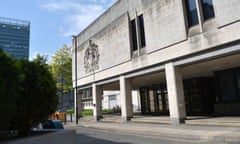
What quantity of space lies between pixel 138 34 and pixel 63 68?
1072 inches

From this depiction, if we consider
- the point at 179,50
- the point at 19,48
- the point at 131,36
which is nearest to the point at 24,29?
the point at 19,48

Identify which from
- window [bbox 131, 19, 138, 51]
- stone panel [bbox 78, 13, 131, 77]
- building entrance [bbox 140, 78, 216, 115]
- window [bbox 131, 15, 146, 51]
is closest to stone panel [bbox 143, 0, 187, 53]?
window [bbox 131, 15, 146, 51]

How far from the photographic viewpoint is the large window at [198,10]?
1531cm

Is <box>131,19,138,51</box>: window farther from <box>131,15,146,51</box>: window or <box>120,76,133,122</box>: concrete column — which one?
<box>120,76,133,122</box>: concrete column

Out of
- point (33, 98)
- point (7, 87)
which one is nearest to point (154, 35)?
point (33, 98)

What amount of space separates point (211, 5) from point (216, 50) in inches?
137

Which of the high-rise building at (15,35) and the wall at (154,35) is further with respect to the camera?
the high-rise building at (15,35)

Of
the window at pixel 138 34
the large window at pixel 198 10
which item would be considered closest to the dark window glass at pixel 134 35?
the window at pixel 138 34

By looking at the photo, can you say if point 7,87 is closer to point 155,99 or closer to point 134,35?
point 134,35

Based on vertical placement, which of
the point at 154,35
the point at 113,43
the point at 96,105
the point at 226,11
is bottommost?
the point at 96,105

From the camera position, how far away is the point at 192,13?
16438mm

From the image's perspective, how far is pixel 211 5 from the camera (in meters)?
15.3

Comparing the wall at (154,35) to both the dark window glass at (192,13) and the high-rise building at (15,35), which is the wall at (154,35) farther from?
the high-rise building at (15,35)

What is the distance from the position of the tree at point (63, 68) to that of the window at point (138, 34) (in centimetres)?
2523
